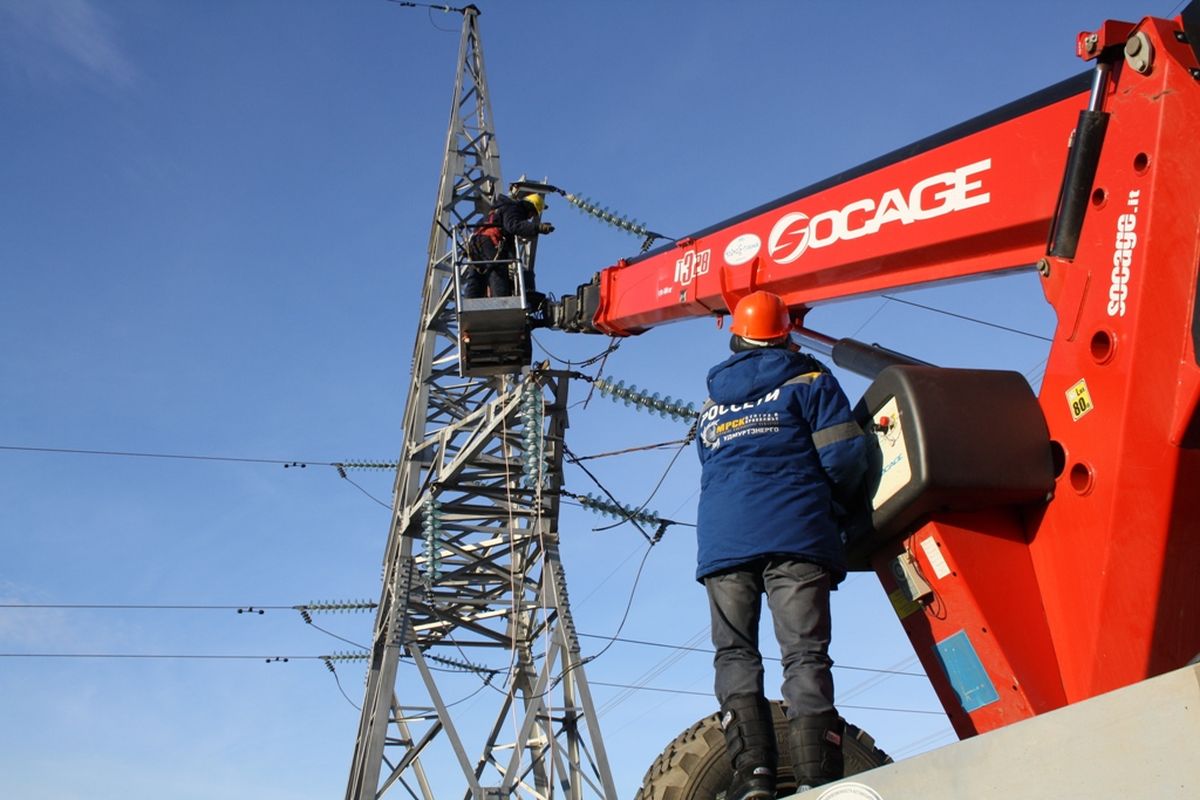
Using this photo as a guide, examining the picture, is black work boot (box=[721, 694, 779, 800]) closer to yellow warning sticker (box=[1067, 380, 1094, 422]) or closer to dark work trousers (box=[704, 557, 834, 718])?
dark work trousers (box=[704, 557, 834, 718])

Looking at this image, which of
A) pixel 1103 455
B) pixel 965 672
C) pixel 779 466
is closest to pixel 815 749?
pixel 965 672

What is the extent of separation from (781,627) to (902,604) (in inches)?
17.5

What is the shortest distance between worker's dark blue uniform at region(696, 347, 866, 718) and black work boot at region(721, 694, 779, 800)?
5 centimetres

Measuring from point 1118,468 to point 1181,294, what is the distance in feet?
1.73

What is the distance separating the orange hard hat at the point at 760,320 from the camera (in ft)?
14.7

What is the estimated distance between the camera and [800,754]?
3738 millimetres

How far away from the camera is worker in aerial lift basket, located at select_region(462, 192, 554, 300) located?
11805 mm

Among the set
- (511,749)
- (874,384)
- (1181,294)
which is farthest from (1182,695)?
(511,749)

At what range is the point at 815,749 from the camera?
3.74 m

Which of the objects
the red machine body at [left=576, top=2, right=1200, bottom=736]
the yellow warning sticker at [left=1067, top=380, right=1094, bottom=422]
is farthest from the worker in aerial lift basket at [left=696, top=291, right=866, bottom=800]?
the yellow warning sticker at [left=1067, top=380, right=1094, bottom=422]

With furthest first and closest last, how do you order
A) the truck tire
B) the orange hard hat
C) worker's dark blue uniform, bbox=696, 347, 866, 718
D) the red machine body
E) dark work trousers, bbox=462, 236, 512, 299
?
dark work trousers, bbox=462, 236, 512, 299
the orange hard hat
the truck tire
worker's dark blue uniform, bbox=696, 347, 866, 718
the red machine body

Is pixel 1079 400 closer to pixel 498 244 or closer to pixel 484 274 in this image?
pixel 484 274

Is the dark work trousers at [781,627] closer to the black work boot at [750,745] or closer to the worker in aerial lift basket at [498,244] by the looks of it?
the black work boot at [750,745]

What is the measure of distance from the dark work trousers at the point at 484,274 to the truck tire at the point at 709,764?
A: 7792mm
